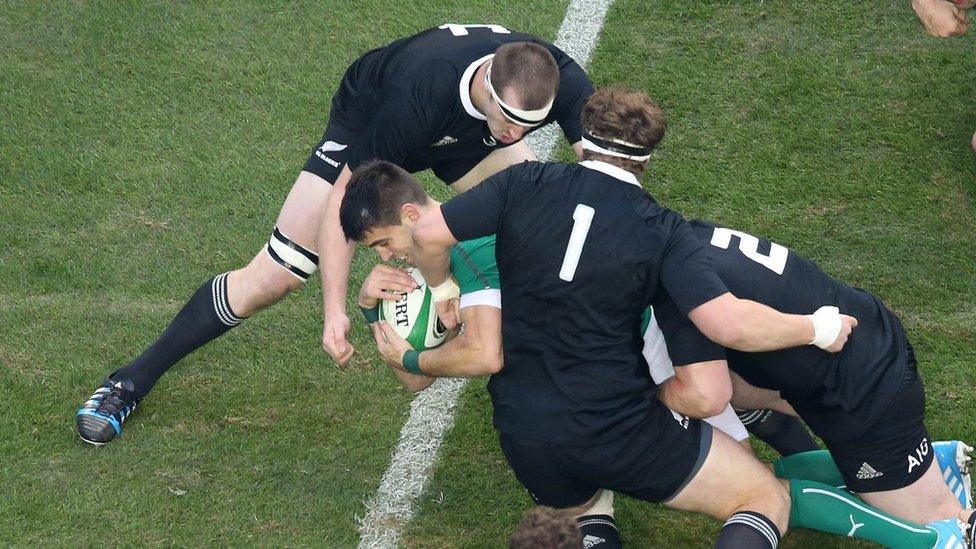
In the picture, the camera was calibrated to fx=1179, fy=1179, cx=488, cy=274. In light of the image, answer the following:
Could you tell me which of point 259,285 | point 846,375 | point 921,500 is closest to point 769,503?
point 846,375

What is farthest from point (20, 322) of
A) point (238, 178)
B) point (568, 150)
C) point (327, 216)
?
point (568, 150)

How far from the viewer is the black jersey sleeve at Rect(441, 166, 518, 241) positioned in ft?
12.6

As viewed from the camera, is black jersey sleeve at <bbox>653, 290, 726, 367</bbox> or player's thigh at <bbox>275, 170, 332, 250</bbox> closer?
black jersey sleeve at <bbox>653, 290, 726, 367</bbox>

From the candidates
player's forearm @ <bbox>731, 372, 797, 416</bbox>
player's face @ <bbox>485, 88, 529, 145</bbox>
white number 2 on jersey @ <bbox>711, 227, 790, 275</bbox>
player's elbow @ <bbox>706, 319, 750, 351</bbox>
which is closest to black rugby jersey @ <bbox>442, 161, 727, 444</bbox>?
player's elbow @ <bbox>706, 319, 750, 351</bbox>

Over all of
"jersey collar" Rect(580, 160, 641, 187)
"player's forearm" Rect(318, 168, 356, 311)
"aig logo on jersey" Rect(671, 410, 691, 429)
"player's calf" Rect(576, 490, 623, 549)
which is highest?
"jersey collar" Rect(580, 160, 641, 187)

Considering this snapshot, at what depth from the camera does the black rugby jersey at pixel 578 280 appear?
3.75 m

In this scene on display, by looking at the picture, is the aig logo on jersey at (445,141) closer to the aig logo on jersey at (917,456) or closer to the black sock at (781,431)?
the black sock at (781,431)

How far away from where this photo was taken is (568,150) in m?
7.20

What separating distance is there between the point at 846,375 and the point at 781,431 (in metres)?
0.91

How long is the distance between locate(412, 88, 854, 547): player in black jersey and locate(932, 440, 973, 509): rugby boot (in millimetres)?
846

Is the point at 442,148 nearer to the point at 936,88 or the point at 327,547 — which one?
the point at 327,547

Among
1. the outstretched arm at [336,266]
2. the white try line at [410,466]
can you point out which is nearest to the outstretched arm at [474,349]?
the outstretched arm at [336,266]

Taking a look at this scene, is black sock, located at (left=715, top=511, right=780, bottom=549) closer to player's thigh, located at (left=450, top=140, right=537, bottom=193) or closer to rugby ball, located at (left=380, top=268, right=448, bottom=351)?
rugby ball, located at (left=380, top=268, right=448, bottom=351)

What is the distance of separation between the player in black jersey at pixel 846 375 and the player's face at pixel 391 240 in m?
Result: 0.91
